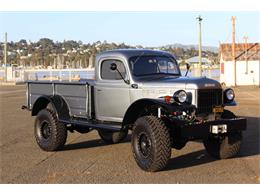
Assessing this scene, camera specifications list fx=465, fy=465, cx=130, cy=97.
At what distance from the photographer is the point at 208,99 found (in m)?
8.04

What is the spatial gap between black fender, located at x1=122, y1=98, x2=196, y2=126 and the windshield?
0.73 meters

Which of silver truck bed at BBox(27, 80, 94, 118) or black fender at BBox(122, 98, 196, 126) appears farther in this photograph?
silver truck bed at BBox(27, 80, 94, 118)

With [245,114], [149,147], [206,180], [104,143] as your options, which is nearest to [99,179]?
[149,147]

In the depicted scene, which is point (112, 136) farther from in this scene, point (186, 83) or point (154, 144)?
point (154, 144)

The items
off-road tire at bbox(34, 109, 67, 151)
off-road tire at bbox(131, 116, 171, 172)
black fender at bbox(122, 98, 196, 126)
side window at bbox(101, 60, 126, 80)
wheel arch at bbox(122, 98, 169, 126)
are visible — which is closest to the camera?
off-road tire at bbox(131, 116, 171, 172)

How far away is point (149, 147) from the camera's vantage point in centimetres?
770

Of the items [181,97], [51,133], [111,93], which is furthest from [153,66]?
[51,133]

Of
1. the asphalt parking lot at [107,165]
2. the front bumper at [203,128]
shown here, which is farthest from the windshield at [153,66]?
the front bumper at [203,128]

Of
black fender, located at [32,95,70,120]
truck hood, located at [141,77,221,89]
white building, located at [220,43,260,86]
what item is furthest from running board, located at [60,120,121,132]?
white building, located at [220,43,260,86]

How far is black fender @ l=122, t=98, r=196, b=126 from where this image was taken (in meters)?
7.79

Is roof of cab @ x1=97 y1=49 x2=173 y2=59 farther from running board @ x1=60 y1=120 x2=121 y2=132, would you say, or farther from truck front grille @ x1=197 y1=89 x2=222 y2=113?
truck front grille @ x1=197 y1=89 x2=222 y2=113

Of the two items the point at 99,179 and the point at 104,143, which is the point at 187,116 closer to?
the point at 99,179

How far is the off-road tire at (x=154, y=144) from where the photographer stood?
742cm
